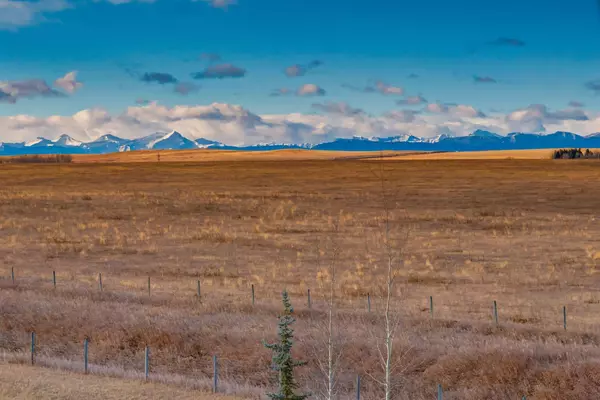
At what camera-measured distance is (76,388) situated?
73.2 ft

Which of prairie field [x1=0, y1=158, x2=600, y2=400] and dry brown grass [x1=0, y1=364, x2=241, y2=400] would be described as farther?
prairie field [x1=0, y1=158, x2=600, y2=400]

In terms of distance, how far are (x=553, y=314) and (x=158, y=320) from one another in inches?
685

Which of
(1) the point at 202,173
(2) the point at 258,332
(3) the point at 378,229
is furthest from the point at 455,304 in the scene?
(1) the point at 202,173

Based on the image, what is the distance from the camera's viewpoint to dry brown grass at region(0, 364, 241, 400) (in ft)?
70.5

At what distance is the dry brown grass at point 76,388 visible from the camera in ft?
70.5

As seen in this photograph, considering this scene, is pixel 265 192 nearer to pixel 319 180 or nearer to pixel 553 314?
pixel 319 180

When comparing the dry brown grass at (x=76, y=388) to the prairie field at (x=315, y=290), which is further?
the prairie field at (x=315, y=290)

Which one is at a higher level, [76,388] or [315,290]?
[315,290]

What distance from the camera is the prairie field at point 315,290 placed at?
A: 2559cm

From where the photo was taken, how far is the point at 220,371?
1088 inches

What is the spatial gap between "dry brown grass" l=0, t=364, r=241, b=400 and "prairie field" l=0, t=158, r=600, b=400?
3.04 feet

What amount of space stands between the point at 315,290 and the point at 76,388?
64.7 ft

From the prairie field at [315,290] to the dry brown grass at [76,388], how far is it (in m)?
0.93

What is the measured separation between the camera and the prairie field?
84.0 feet
